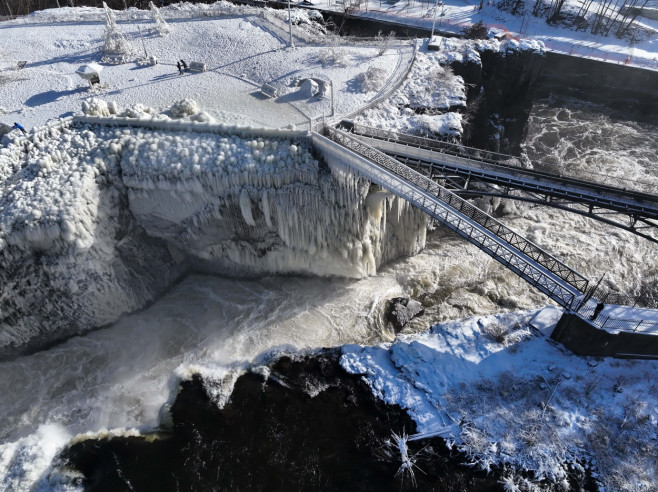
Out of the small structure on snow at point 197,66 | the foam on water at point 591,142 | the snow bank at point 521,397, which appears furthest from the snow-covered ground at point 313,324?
the foam on water at point 591,142

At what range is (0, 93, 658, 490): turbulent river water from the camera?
2191 cm

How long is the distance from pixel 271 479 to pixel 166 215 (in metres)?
15.4

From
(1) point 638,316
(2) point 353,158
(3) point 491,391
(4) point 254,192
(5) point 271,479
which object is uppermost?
(2) point 353,158

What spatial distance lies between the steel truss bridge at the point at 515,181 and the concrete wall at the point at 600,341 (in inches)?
216

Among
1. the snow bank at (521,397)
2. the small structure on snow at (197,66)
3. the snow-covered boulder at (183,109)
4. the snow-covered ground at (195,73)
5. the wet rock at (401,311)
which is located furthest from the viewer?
the small structure on snow at (197,66)

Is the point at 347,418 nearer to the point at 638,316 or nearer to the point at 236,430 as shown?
the point at 236,430

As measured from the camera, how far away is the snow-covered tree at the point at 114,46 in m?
35.9

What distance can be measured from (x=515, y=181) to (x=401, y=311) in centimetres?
968

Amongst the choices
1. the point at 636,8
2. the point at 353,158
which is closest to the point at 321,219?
the point at 353,158

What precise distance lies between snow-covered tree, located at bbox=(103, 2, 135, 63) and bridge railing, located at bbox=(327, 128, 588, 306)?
22342 millimetres

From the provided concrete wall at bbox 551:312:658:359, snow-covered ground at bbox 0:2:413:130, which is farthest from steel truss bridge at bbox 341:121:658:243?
snow-covered ground at bbox 0:2:413:130

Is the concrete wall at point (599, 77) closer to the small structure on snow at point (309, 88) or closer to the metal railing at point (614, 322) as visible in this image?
the small structure on snow at point (309, 88)

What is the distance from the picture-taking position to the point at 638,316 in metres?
22.8

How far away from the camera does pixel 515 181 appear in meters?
25.0
